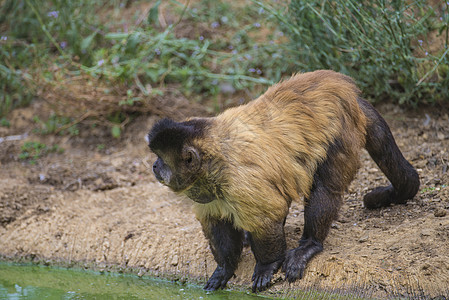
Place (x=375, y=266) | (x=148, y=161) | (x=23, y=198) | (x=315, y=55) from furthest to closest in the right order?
(x=148, y=161) < (x=315, y=55) < (x=23, y=198) < (x=375, y=266)

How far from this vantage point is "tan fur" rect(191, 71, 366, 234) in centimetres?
490

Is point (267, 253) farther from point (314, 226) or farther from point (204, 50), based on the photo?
point (204, 50)

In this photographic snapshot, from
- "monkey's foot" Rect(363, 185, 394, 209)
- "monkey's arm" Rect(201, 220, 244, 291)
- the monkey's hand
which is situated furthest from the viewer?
"monkey's foot" Rect(363, 185, 394, 209)

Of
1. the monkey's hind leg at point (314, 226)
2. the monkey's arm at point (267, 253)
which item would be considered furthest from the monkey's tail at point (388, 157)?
the monkey's arm at point (267, 253)

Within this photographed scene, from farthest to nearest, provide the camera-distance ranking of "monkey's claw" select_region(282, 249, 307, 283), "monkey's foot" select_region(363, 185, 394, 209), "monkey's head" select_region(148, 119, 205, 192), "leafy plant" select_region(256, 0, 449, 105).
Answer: "leafy plant" select_region(256, 0, 449, 105) → "monkey's foot" select_region(363, 185, 394, 209) → "monkey's claw" select_region(282, 249, 307, 283) → "monkey's head" select_region(148, 119, 205, 192)

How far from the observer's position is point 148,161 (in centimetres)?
893

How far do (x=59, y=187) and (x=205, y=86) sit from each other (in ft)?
11.1

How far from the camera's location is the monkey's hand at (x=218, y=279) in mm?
5504

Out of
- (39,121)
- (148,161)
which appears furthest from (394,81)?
(39,121)

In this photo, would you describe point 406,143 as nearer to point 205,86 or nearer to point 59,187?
point 205,86

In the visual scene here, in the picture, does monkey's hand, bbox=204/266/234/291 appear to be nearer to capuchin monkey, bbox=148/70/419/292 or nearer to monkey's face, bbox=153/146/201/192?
capuchin monkey, bbox=148/70/419/292

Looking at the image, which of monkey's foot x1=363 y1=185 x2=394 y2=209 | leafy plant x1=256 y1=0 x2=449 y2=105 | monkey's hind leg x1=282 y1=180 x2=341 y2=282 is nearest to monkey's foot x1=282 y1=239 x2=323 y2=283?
monkey's hind leg x1=282 y1=180 x2=341 y2=282

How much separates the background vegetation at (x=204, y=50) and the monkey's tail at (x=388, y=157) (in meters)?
1.59

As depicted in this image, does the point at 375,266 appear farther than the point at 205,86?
No
